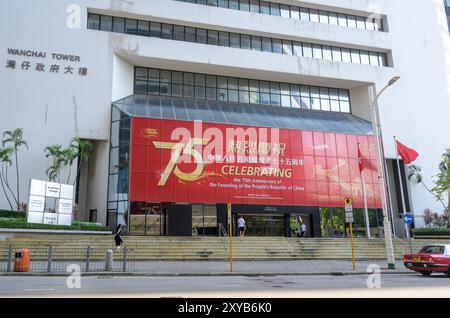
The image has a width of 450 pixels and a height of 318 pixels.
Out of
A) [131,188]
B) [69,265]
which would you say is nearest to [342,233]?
[131,188]

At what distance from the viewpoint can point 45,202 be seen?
2644 cm

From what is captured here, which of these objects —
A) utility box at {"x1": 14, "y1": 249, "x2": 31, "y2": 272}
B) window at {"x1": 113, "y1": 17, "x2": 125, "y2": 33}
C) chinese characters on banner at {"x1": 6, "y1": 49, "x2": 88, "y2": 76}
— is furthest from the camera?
window at {"x1": 113, "y1": 17, "x2": 125, "y2": 33}

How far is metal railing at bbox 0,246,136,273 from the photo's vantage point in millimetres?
16234

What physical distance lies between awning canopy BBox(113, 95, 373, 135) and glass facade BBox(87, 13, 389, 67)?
19.2ft

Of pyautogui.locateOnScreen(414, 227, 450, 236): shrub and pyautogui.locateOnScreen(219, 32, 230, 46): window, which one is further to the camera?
pyautogui.locateOnScreen(219, 32, 230, 46): window

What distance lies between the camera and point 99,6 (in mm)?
35250

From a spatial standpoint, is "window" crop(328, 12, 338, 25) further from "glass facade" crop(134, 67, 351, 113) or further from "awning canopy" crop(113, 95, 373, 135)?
"awning canopy" crop(113, 95, 373, 135)

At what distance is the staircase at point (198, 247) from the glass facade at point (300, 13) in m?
24.3

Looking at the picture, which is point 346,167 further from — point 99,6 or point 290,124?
point 99,6

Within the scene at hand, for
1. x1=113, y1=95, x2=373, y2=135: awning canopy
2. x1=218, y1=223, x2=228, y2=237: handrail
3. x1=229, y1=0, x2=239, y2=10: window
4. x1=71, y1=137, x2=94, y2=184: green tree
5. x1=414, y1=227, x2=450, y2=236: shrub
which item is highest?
x1=229, y1=0, x2=239, y2=10: window

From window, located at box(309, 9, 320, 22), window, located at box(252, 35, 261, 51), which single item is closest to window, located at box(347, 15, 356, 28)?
window, located at box(309, 9, 320, 22)

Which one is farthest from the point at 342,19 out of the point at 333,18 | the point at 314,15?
the point at 314,15

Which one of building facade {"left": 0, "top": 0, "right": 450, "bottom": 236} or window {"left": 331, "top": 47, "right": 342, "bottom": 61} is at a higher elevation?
window {"left": 331, "top": 47, "right": 342, "bottom": 61}
